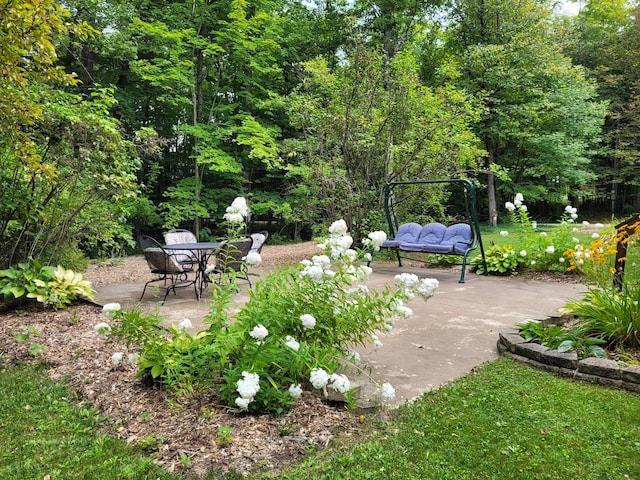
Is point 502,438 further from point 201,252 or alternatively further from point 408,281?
point 201,252

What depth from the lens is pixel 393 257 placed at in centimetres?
800

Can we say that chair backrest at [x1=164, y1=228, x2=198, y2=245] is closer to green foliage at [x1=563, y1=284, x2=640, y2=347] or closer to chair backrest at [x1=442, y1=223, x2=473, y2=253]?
chair backrest at [x1=442, y1=223, x2=473, y2=253]

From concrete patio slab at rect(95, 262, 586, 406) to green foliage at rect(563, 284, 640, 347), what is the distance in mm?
392

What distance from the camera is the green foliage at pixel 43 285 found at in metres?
3.91

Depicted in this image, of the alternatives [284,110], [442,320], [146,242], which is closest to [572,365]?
[442,320]

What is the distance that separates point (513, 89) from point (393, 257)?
10.9m

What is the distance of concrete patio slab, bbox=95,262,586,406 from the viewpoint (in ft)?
8.41

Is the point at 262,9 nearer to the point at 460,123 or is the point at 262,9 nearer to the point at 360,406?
the point at 460,123

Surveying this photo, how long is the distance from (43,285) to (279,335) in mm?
3057

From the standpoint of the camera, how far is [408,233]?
22.5ft

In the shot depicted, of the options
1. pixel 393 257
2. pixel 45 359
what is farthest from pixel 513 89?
pixel 45 359

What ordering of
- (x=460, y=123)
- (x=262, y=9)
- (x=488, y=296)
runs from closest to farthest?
(x=488, y=296) < (x=460, y=123) < (x=262, y=9)

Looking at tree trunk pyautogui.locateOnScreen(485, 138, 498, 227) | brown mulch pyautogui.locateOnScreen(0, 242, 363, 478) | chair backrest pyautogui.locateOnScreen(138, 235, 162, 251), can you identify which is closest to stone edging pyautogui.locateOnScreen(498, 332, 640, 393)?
brown mulch pyautogui.locateOnScreen(0, 242, 363, 478)

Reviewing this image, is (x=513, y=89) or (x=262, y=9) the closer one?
(x=262, y=9)
